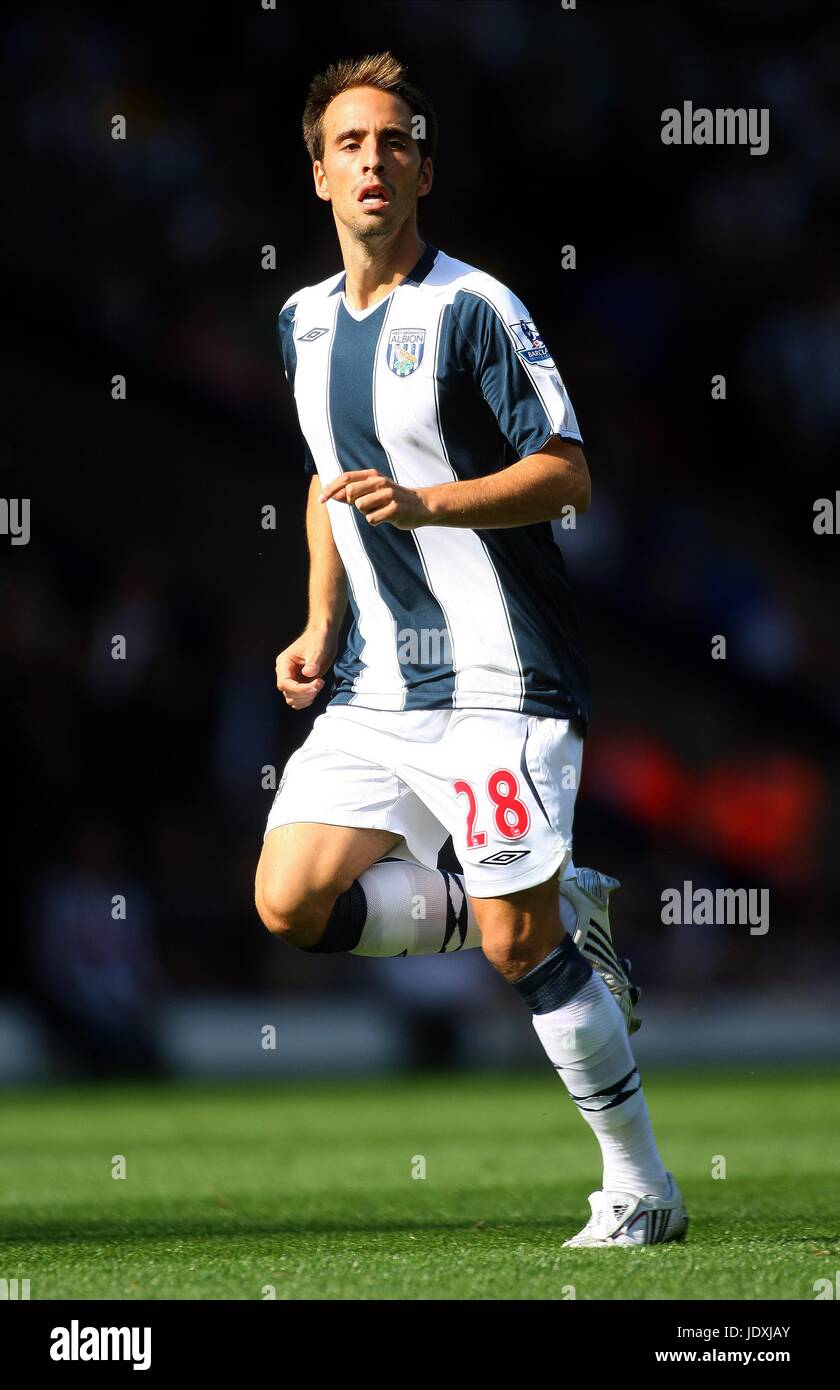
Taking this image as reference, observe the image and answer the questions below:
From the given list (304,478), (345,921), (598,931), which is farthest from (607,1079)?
(304,478)

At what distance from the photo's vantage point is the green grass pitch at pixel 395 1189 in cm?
348

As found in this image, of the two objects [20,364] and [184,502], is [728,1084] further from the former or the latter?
[20,364]

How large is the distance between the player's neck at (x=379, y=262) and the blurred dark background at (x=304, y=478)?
611cm

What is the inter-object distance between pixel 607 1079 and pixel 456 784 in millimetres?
682

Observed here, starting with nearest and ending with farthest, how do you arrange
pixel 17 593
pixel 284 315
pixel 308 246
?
pixel 284 315
pixel 17 593
pixel 308 246

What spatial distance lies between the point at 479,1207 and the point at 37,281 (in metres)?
7.98

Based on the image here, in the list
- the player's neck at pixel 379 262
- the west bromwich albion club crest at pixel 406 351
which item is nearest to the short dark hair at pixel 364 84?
the player's neck at pixel 379 262

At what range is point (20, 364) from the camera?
11.6m

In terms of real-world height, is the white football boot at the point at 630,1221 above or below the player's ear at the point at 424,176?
below

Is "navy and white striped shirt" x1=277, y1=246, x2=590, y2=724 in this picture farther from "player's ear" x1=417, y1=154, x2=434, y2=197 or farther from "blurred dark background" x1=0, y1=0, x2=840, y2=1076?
"blurred dark background" x1=0, y1=0, x2=840, y2=1076

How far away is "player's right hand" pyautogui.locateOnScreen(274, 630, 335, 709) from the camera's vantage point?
449cm

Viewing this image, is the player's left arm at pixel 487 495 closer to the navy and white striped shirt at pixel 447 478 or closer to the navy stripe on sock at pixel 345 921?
the navy and white striped shirt at pixel 447 478

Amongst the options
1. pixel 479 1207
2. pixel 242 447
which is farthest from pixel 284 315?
pixel 242 447

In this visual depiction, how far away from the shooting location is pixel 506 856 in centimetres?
409
